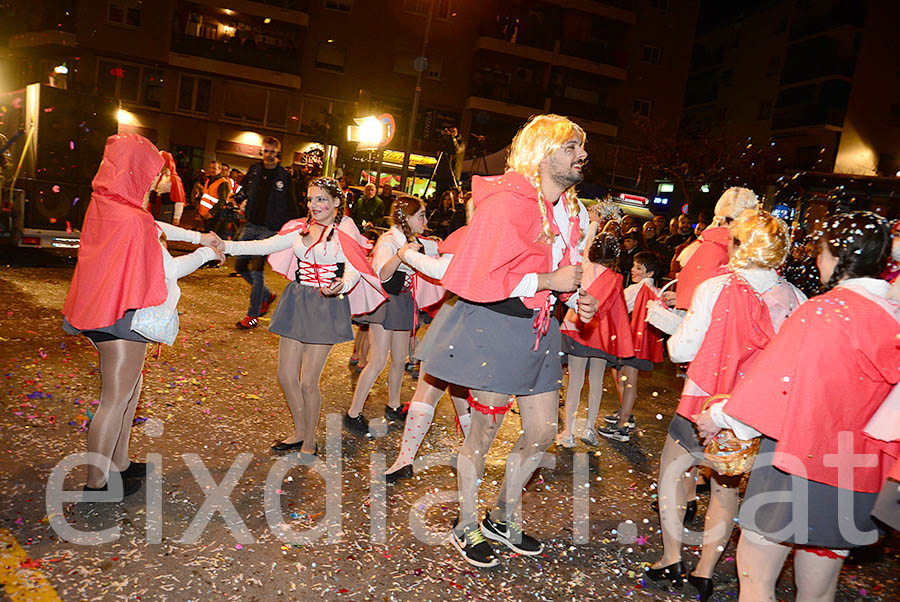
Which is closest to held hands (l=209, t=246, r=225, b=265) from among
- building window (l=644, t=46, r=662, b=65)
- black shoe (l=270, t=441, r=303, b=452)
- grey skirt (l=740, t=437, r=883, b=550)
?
black shoe (l=270, t=441, r=303, b=452)

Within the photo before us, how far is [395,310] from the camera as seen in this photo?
540 cm

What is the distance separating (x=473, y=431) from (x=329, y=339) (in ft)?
4.35

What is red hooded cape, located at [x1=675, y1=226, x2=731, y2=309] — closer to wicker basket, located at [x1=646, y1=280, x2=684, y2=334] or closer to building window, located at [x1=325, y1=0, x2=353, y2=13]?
wicker basket, located at [x1=646, y1=280, x2=684, y2=334]

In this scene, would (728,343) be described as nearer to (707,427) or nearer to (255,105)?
(707,427)

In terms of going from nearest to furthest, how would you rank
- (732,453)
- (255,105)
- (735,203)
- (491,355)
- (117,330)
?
1. (732,453)
2. (491,355)
3. (117,330)
4. (735,203)
5. (255,105)

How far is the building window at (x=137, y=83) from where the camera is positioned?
30781 mm

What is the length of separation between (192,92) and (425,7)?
12.7 meters

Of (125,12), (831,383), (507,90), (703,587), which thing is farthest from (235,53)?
(831,383)

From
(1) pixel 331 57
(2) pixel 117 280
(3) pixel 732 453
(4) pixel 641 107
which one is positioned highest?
(4) pixel 641 107

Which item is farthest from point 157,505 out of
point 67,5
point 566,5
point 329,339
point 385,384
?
point 566,5

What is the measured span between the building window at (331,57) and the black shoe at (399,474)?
3120cm

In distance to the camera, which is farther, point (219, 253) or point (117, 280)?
point (219, 253)

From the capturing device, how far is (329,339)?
170 inches

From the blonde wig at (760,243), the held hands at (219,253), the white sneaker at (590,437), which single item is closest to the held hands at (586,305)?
the blonde wig at (760,243)
